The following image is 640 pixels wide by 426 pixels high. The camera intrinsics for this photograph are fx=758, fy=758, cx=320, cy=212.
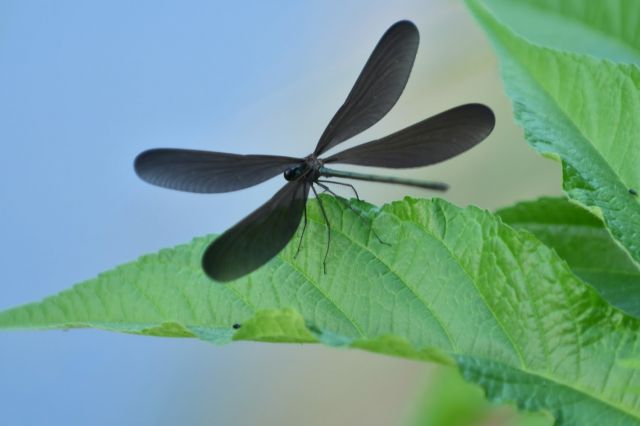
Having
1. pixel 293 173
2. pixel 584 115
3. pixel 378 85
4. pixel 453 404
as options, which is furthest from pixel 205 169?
pixel 453 404

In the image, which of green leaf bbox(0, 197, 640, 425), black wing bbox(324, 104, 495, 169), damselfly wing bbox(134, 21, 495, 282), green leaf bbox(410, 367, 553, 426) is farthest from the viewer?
green leaf bbox(410, 367, 553, 426)

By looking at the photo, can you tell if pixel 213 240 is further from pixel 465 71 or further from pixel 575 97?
pixel 465 71

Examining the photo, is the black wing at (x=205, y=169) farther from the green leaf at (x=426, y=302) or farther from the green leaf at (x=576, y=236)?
the green leaf at (x=576, y=236)

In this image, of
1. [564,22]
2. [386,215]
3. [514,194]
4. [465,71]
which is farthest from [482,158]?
[386,215]

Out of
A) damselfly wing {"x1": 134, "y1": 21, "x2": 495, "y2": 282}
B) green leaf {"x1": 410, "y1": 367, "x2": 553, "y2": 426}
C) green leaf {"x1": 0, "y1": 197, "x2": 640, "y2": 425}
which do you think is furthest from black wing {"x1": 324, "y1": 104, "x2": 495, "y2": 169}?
green leaf {"x1": 410, "y1": 367, "x2": 553, "y2": 426}

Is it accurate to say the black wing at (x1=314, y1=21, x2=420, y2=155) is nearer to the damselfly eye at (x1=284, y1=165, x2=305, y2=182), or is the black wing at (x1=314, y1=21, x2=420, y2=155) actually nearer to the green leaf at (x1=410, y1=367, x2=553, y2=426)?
the damselfly eye at (x1=284, y1=165, x2=305, y2=182)

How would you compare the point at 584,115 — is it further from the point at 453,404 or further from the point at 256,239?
the point at 453,404
